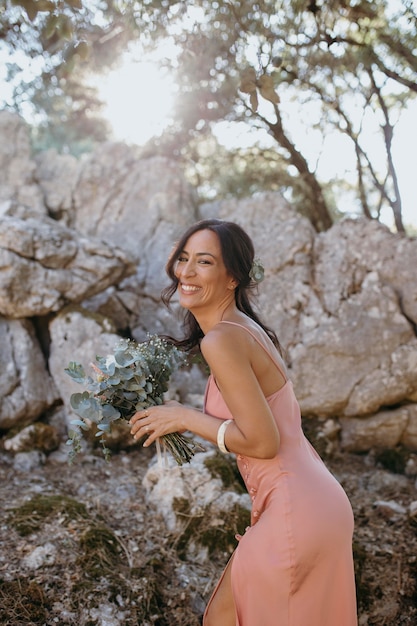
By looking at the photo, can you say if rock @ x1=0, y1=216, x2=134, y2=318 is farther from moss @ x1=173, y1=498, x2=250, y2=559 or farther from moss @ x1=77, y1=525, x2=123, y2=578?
moss @ x1=173, y1=498, x2=250, y2=559

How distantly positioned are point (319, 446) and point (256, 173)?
4.23 metres

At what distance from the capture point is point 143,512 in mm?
4203

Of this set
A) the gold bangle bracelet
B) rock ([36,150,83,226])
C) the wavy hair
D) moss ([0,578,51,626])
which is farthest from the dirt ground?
rock ([36,150,83,226])

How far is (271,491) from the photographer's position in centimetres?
232

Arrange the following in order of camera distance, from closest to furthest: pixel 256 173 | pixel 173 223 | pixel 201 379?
pixel 201 379 < pixel 173 223 < pixel 256 173

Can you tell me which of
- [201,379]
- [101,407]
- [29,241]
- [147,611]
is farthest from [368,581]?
[29,241]

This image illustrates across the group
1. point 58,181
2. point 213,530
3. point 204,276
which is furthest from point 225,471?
point 58,181

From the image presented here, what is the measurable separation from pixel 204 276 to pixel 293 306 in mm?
2972

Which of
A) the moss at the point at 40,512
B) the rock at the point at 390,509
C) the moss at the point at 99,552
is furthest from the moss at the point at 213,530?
the rock at the point at 390,509

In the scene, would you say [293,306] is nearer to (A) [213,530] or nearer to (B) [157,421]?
(A) [213,530]

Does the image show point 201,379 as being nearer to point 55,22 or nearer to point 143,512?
point 143,512

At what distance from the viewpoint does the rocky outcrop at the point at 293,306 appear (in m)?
5.03

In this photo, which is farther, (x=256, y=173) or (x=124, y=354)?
(x=256, y=173)

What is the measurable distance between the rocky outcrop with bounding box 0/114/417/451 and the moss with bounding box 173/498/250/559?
4.99ft
